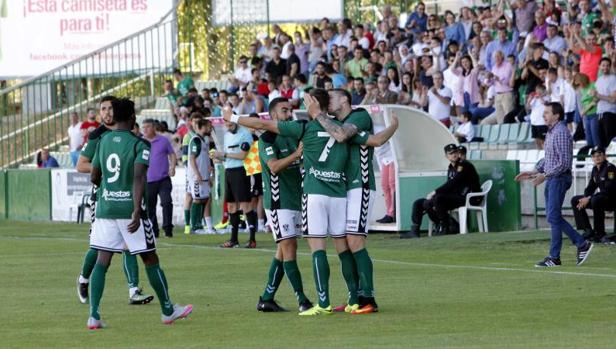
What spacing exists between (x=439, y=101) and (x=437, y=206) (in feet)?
17.8

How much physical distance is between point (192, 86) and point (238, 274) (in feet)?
65.3

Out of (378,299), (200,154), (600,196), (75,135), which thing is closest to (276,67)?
(75,135)

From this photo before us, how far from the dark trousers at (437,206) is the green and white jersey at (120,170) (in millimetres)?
11714

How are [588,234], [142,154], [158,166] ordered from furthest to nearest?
[158,166] < [588,234] < [142,154]

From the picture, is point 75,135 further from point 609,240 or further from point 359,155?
point 359,155

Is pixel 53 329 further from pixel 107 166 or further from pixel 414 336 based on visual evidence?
pixel 414 336

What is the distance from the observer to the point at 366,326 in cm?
1145

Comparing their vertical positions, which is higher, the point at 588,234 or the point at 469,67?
the point at 469,67

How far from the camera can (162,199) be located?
25.1m

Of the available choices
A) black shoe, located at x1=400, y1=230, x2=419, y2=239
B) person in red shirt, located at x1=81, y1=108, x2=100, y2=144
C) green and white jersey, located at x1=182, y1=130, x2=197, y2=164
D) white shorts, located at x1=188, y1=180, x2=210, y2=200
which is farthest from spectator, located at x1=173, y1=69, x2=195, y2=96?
black shoe, located at x1=400, y1=230, x2=419, y2=239

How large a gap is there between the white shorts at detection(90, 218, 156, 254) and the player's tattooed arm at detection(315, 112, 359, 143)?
1.76 metres

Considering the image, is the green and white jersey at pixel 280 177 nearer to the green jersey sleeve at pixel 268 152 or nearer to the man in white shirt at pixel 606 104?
the green jersey sleeve at pixel 268 152

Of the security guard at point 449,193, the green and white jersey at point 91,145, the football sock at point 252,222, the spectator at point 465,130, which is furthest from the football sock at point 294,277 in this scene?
the spectator at point 465,130

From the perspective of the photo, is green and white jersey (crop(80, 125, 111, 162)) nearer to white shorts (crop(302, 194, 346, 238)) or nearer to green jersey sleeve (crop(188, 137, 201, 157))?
Answer: white shorts (crop(302, 194, 346, 238))
